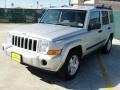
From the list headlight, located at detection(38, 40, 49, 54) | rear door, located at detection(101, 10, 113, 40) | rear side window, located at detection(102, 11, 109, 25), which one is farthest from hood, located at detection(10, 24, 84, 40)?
rear side window, located at detection(102, 11, 109, 25)

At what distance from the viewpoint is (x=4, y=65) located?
780 cm

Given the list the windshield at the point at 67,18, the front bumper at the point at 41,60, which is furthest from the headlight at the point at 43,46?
the windshield at the point at 67,18

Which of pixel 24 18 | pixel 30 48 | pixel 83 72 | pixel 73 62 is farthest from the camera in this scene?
pixel 24 18

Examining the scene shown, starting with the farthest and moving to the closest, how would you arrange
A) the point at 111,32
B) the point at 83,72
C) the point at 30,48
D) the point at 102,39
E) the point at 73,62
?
the point at 111,32
the point at 102,39
the point at 83,72
the point at 73,62
the point at 30,48

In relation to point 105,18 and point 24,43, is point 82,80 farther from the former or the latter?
point 105,18

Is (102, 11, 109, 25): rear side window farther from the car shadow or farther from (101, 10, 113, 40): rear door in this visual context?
the car shadow

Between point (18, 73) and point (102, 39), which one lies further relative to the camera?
point (102, 39)

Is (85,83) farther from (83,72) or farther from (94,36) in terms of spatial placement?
(94,36)

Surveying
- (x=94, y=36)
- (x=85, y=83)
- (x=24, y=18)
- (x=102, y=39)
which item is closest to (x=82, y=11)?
(x=94, y=36)

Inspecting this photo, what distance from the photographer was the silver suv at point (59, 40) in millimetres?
5941

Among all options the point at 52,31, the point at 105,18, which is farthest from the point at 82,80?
the point at 105,18

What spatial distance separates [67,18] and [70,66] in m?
1.69

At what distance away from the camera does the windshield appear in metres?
7.40

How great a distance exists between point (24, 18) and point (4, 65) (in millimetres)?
20825
